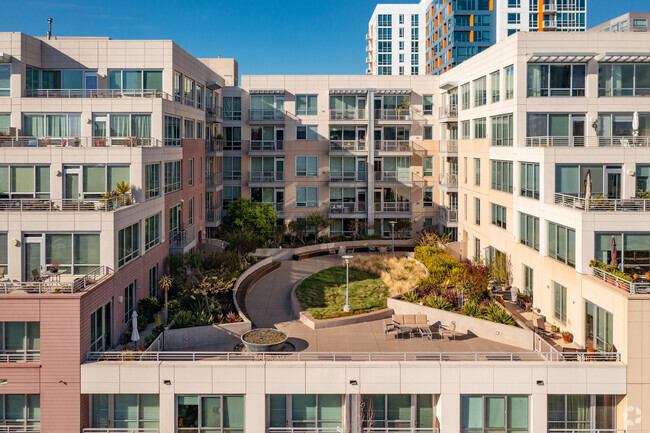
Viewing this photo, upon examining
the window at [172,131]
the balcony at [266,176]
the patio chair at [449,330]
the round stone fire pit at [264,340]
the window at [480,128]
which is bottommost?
the patio chair at [449,330]

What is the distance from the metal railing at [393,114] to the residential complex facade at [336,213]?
0.68 ft

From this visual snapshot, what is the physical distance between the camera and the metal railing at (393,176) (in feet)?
175

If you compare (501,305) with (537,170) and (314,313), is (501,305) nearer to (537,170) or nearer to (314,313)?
(537,170)

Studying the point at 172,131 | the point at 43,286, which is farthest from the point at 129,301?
the point at 172,131

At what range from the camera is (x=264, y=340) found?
2508 centimetres

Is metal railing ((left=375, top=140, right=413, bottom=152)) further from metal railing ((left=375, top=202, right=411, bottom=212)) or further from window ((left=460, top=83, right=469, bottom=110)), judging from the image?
window ((left=460, top=83, right=469, bottom=110))

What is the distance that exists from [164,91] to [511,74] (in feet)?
68.3

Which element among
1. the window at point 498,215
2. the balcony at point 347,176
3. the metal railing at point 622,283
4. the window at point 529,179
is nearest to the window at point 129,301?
the metal railing at point 622,283

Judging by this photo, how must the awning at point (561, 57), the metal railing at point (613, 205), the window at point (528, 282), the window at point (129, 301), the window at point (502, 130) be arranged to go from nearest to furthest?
the metal railing at point (613, 205)
the window at point (129, 301)
the window at point (528, 282)
the awning at point (561, 57)
the window at point (502, 130)

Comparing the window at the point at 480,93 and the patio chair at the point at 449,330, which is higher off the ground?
the window at the point at 480,93

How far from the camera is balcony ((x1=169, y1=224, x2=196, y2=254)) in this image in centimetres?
3597

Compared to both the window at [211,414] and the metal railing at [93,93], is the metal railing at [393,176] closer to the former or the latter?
the metal railing at [93,93]

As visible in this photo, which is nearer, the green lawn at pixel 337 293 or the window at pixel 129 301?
the window at pixel 129 301

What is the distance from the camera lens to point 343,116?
175 feet
